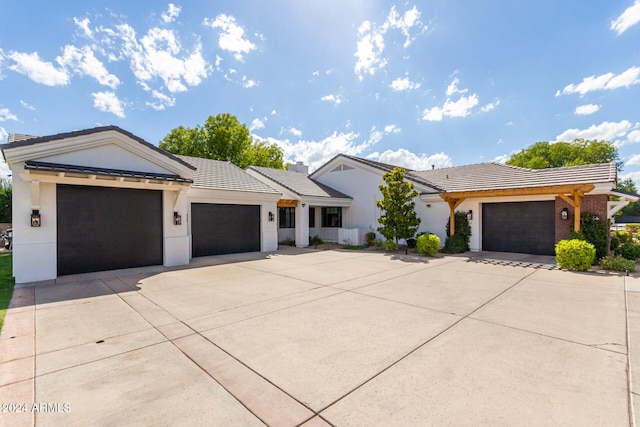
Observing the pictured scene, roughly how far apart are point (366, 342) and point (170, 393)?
2703mm

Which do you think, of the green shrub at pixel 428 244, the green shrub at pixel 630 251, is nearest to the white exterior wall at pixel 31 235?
the green shrub at pixel 428 244

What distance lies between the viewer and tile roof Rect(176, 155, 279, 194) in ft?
43.8

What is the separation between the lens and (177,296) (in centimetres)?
696

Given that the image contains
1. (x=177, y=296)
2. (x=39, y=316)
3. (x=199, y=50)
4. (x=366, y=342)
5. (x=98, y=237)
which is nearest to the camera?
(x=366, y=342)

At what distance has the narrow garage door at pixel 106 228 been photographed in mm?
8961

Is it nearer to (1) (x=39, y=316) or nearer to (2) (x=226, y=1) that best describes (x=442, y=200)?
(2) (x=226, y=1)

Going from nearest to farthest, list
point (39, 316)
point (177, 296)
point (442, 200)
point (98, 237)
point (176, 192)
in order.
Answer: point (39, 316), point (177, 296), point (98, 237), point (176, 192), point (442, 200)

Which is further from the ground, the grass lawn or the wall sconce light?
the wall sconce light

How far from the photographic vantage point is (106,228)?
9.66 meters

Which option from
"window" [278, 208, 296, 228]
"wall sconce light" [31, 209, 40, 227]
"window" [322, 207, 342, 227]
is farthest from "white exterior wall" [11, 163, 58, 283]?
"window" [322, 207, 342, 227]

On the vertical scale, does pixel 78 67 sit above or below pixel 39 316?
above

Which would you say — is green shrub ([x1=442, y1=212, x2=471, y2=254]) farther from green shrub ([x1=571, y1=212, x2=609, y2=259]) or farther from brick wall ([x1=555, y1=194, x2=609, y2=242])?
green shrub ([x1=571, y1=212, x2=609, y2=259])

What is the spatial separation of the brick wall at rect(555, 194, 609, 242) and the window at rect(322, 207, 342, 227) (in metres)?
12.4

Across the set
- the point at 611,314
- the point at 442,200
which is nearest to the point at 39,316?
the point at 611,314
